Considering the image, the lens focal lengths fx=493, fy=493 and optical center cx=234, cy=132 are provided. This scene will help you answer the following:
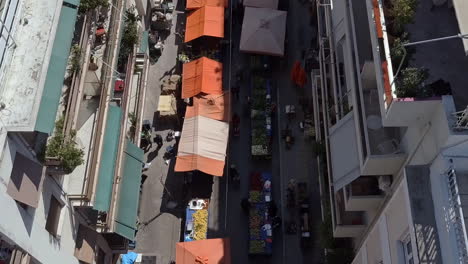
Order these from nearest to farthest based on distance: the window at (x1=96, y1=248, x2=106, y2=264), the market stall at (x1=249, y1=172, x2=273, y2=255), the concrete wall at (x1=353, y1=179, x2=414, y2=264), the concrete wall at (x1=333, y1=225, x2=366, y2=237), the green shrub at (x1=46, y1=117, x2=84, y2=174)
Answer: the concrete wall at (x1=353, y1=179, x2=414, y2=264) → the green shrub at (x1=46, y1=117, x2=84, y2=174) → the concrete wall at (x1=333, y1=225, x2=366, y2=237) → the window at (x1=96, y1=248, x2=106, y2=264) → the market stall at (x1=249, y1=172, x2=273, y2=255)

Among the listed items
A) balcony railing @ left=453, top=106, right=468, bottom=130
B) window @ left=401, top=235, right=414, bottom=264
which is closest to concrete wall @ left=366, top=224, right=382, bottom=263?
window @ left=401, top=235, right=414, bottom=264

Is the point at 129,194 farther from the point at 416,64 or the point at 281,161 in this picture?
the point at 416,64

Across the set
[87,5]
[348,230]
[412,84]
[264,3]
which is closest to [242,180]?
[348,230]

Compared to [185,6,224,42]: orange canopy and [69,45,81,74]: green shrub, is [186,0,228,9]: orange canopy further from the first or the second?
[69,45,81,74]: green shrub

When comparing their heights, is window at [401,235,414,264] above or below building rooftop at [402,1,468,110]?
below

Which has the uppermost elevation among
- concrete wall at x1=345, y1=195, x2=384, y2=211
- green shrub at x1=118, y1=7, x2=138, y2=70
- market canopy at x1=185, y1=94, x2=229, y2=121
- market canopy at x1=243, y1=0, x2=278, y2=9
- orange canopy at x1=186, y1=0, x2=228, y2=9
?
orange canopy at x1=186, y1=0, x2=228, y2=9

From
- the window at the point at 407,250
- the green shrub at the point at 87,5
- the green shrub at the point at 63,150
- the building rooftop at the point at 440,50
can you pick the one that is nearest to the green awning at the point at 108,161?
the green shrub at the point at 63,150

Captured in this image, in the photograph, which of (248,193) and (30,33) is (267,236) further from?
(30,33)
